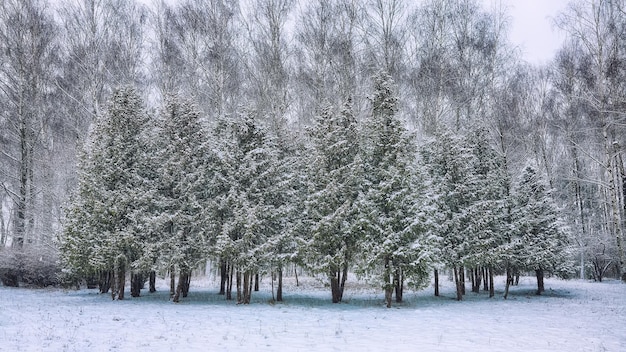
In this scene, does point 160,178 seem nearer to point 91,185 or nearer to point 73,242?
point 91,185

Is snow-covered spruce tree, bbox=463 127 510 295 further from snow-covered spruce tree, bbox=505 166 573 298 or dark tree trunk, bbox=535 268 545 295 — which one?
dark tree trunk, bbox=535 268 545 295

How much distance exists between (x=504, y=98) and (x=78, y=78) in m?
27.9

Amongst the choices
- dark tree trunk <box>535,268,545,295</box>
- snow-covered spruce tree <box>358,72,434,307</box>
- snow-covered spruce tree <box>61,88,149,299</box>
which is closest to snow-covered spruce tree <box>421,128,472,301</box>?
snow-covered spruce tree <box>358,72,434,307</box>

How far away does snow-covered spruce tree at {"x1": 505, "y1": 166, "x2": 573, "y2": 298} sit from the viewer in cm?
2256

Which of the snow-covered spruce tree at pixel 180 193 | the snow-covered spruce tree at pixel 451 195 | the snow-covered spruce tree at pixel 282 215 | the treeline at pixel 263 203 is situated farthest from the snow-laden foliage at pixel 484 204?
the snow-covered spruce tree at pixel 180 193

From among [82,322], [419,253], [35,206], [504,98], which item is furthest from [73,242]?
[504,98]

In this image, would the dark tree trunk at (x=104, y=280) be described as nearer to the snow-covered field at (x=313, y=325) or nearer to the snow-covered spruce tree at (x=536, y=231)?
the snow-covered field at (x=313, y=325)

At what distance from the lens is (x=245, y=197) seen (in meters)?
19.3

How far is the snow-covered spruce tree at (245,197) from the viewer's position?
1878 cm

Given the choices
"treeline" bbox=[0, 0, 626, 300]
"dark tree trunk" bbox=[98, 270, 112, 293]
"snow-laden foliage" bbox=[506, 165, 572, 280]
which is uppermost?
"treeline" bbox=[0, 0, 626, 300]

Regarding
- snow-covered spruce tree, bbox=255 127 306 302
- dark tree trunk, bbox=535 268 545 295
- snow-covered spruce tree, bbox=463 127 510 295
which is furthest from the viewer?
dark tree trunk, bbox=535 268 545 295

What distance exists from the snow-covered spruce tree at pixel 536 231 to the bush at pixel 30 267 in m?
25.5

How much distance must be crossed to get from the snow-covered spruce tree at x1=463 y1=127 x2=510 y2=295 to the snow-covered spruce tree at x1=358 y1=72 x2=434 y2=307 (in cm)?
339

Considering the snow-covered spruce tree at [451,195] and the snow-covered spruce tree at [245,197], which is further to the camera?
the snow-covered spruce tree at [451,195]
